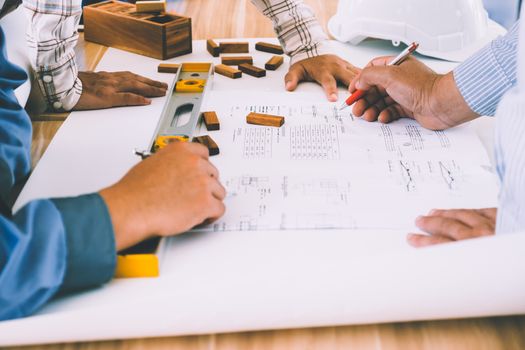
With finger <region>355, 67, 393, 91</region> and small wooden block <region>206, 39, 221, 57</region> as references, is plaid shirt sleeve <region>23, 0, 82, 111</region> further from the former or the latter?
finger <region>355, 67, 393, 91</region>

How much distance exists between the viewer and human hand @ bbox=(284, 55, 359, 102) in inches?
42.9

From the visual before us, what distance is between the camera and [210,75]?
109 cm

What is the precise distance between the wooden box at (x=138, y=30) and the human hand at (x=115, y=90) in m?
0.16

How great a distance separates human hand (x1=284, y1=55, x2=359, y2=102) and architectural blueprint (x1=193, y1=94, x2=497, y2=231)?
11cm

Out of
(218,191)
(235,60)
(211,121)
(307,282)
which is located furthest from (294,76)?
(307,282)

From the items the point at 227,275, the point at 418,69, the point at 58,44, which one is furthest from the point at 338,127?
the point at 58,44

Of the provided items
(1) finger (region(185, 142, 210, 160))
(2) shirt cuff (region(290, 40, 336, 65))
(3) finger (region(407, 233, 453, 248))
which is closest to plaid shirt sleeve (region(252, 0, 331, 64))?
(2) shirt cuff (region(290, 40, 336, 65))

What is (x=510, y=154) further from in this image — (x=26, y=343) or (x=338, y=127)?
(x=26, y=343)

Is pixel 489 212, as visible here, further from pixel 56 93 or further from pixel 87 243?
pixel 56 93

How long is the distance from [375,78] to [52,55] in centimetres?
57

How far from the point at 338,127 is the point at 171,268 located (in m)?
0.42

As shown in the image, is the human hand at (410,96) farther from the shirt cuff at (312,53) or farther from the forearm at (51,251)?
the forearm at (51,251)

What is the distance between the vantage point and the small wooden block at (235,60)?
3.97 ft

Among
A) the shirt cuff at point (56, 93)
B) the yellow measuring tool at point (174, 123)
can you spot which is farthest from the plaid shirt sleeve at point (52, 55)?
the yellow measuring tool at point (174, 123)
